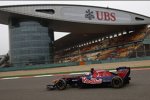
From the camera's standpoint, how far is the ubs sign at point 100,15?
175 feet

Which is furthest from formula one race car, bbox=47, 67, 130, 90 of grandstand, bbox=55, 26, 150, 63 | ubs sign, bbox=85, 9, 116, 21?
ubs sign, bbox=85, 9, 116, 21

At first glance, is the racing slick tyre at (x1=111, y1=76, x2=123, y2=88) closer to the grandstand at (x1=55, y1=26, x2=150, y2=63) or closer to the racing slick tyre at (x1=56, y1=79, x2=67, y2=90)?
the racing slick tyre at (x1=56, y1=79, x2=67, y2=90)

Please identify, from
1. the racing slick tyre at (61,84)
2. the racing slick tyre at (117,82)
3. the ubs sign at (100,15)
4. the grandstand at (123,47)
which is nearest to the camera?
the racing slick tyre at (117,82)

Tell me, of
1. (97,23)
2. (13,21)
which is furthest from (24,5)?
(97,23)

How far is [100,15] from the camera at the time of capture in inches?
2144

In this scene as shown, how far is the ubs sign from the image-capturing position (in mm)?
53375

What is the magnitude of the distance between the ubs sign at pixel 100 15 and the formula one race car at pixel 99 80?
41.2 m

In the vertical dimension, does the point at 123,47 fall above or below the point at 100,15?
below

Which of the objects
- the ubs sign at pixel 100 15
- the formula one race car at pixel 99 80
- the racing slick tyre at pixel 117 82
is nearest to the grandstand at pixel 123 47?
the ubs sign at pixel 100 15

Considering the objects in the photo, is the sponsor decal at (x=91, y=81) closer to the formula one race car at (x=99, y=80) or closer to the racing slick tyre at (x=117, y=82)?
the formula one race car at (x=99, y=80)

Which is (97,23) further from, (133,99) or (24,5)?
(133,99)

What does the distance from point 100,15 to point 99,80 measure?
143 feet

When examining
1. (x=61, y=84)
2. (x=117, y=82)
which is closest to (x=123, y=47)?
(x=61, y=84)

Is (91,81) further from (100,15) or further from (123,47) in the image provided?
(123,47)
